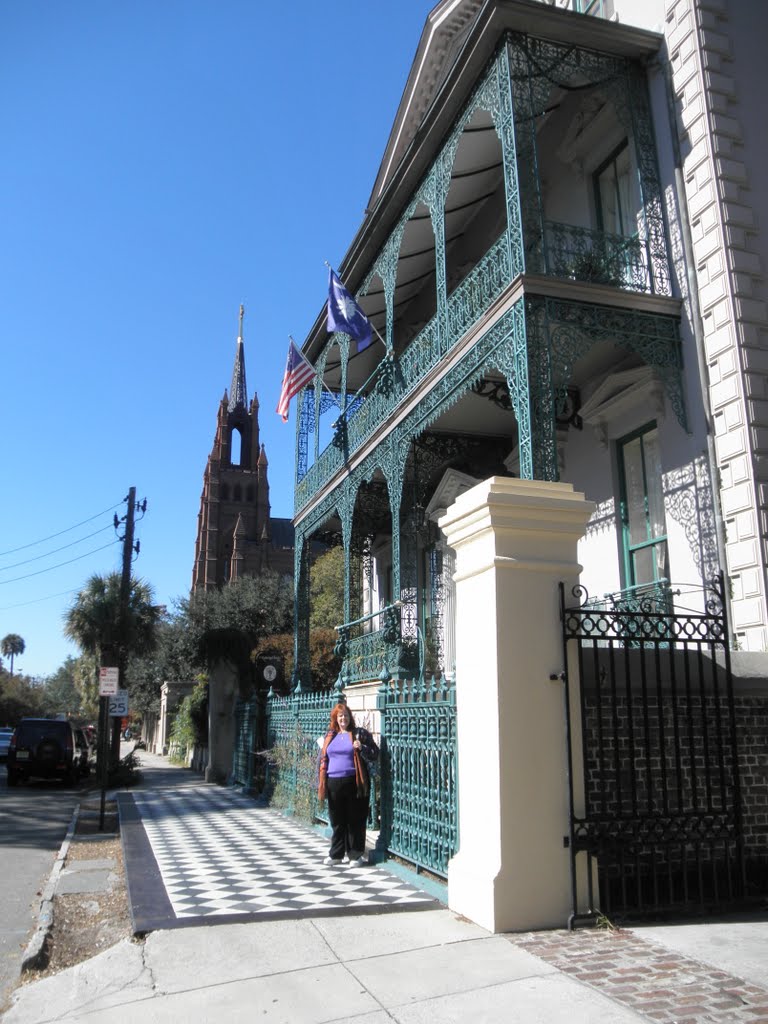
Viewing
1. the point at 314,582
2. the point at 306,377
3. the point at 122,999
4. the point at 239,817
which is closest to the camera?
the point at 122,999

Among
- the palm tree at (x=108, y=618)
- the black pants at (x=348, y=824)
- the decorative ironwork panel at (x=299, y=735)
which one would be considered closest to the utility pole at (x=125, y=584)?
the palm tree at (x=108, y=618)

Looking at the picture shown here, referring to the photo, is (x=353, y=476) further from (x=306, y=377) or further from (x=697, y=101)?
(x=697, y=101)

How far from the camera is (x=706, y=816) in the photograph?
6.45 m

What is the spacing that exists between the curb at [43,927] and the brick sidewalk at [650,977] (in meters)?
3.07

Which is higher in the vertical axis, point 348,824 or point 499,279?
point 499,279

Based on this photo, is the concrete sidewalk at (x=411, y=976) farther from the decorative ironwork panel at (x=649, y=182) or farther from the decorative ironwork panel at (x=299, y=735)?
the decorative ironwork panel at (x=649, y=182)

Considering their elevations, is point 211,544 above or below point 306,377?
above

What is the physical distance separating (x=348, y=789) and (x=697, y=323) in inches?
251

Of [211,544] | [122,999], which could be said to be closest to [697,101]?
[122,999]

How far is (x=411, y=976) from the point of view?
15.7 feet

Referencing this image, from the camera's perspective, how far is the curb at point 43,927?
5509 millimetres

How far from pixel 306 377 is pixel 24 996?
1292 centimetres

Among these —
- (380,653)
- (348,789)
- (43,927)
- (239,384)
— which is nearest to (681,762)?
(348,789)

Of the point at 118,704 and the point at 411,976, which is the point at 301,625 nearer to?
the point at 118,704
